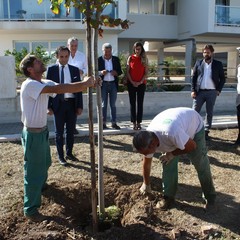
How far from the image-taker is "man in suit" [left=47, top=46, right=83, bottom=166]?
515 cm

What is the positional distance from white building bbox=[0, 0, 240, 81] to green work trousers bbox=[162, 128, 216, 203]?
38.7 ft

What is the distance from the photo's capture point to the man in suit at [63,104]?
16.9 feet

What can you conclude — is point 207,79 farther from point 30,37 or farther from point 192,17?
point 192,17

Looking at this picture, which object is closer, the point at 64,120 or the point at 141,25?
the point at 64,120

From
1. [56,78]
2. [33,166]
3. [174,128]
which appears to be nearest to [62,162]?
[56,78]

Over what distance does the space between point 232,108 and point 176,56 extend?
2901 centimetres

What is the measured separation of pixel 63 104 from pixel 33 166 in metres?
1.73

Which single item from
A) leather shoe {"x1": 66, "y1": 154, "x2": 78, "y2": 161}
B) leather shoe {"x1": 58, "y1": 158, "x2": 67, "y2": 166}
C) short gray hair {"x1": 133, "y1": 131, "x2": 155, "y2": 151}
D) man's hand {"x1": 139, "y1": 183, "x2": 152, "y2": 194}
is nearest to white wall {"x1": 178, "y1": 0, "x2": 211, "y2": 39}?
leather shoe {"x1": 66, "y1": 154, "x2": 78, "y2": 161}

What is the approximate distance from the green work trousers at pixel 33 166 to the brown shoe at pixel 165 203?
1322 mm

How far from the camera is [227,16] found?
18844mm

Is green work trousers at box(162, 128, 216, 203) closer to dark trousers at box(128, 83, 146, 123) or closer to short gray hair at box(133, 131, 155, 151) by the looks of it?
short gray hair at box(133, 131, 155, 151)

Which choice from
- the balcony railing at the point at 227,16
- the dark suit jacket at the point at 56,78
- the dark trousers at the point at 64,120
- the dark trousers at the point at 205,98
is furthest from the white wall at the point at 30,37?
the dark trousers at the point at 64,120

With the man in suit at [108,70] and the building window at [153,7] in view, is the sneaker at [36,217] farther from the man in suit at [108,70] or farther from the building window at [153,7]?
the building window at [153,7]

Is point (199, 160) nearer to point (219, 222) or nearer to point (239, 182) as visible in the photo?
point (219, 222)
